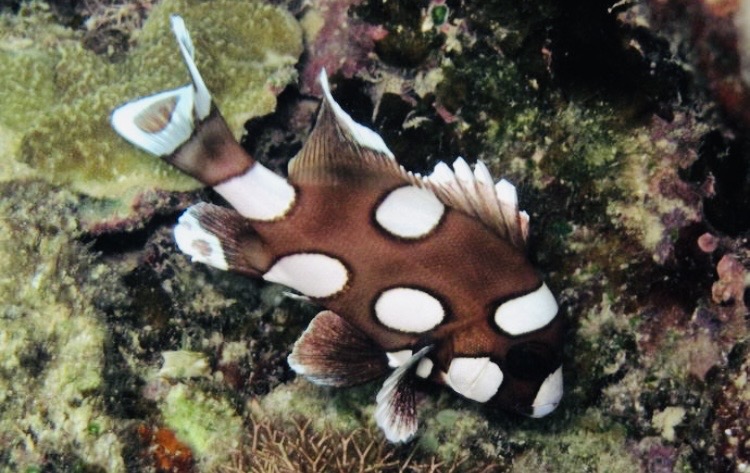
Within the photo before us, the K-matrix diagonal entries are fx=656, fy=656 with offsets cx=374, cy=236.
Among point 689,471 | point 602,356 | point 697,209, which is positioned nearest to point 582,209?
point 697,209

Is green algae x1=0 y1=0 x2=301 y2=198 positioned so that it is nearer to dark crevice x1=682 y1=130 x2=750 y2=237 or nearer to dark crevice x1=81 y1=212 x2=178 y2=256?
dark crevice x1=81 y1=212 x2=178 y2=256

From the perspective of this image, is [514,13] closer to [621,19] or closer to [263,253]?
[621,19]

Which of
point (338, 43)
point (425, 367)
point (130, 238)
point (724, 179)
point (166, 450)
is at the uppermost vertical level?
point (724, 179)

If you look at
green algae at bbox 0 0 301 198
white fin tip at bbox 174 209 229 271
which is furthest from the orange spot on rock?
green algae at bbox 0 0 301 198

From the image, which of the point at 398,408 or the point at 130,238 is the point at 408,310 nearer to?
the point at 398,408

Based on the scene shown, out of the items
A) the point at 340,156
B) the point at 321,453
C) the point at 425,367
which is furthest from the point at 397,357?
the point at 340,156

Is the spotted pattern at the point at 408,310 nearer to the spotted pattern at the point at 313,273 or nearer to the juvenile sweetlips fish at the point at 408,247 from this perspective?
the juvenile sweetlips fish at the point at 408,247

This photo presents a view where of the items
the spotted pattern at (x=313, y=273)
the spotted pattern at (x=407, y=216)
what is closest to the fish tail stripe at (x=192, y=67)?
the spotted pattern at (x=313, y=273)
